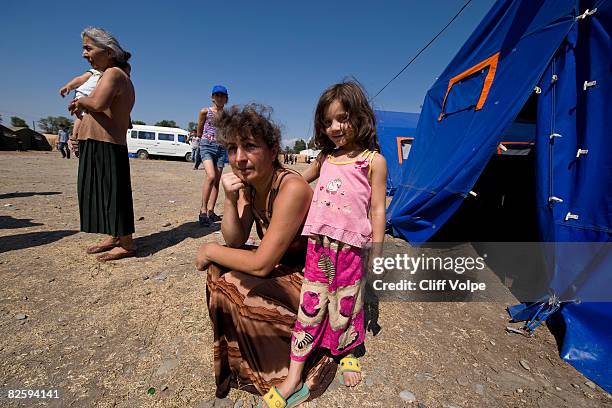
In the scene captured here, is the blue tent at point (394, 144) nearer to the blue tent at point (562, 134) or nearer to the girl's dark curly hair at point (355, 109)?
the blue tent at point (562, 134)

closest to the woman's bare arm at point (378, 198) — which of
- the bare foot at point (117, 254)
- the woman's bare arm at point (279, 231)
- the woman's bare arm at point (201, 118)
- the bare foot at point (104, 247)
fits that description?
the woman's bare arm at point (279, 231)

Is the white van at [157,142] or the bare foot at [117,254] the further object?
→ the white van at [157,142]

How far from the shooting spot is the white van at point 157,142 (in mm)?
20922

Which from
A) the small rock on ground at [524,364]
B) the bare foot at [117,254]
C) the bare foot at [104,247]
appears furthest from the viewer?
the bare foot at [104,247]

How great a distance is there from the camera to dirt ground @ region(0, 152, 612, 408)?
158 centimetres

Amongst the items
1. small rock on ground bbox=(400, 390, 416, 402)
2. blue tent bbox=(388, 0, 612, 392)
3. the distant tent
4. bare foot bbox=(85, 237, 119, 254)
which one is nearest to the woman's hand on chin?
small rock on ground bbox=(400, 390, 416, 402)

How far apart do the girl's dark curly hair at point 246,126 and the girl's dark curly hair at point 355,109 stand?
0.33 metres

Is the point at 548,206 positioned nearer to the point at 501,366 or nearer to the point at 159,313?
the point at 501,366

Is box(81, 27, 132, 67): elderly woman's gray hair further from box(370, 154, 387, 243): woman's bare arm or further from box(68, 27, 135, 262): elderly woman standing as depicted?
box(370, 154, 387, 243): woman's bare arm

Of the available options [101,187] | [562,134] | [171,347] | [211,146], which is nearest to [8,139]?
[211,146]

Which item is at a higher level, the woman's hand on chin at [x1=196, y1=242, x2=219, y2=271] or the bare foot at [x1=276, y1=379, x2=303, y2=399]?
the woman's hand on chin at [x1=196, y1=242, x2=219, y2=271]

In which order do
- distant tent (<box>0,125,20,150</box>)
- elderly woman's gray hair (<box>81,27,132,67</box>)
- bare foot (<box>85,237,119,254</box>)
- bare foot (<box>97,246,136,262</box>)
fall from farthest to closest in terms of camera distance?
distant tent (<box>0,125,20,150</box>), bare foot (<box>85,237,119,254</box>), bare foot (<box>97,246,136,262</box>), elderly woman's gray hair (<box>81,27,132,67</box>)

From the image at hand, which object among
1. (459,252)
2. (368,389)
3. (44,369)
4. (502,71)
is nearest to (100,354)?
(44,369)

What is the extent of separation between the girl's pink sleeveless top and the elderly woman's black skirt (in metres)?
2.36
